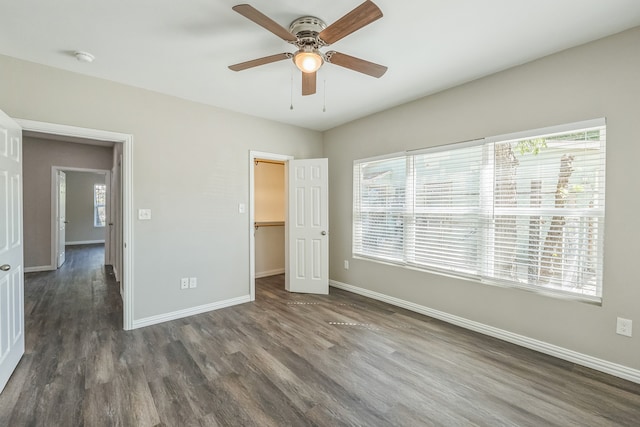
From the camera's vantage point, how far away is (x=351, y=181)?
14.5ft

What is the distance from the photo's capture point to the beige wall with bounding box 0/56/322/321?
8.79 ft

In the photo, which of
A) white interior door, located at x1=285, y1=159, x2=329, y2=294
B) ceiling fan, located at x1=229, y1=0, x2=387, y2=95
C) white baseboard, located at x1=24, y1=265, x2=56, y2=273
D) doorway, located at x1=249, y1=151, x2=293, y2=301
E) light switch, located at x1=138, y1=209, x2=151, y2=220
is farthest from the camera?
white baseboard, located at x1=24, y1=265, x2=56, y2=273

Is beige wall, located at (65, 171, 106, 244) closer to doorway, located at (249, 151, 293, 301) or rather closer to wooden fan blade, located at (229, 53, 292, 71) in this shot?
doorway, located at (249, 151, 293, 301)

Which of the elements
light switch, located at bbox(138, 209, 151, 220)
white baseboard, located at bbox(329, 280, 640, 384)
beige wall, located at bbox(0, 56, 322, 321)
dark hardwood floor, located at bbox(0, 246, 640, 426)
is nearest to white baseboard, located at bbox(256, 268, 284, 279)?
beige wall, located at bbox(0, 56, 322, 321)

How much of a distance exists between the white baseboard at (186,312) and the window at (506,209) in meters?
2.14

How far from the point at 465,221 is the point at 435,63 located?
1650 millimetres

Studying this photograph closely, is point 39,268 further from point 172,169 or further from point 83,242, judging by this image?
point 172,169

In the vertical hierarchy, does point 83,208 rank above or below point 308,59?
below

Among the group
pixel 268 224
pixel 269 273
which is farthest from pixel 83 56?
pixel 269 273

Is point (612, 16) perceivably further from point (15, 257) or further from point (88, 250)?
point (88, 250)

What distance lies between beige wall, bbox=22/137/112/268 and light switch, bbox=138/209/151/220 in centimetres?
414

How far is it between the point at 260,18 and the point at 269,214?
14.1ft

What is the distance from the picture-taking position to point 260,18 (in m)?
1.63

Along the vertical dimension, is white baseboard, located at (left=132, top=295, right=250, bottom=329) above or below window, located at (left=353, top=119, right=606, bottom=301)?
below
